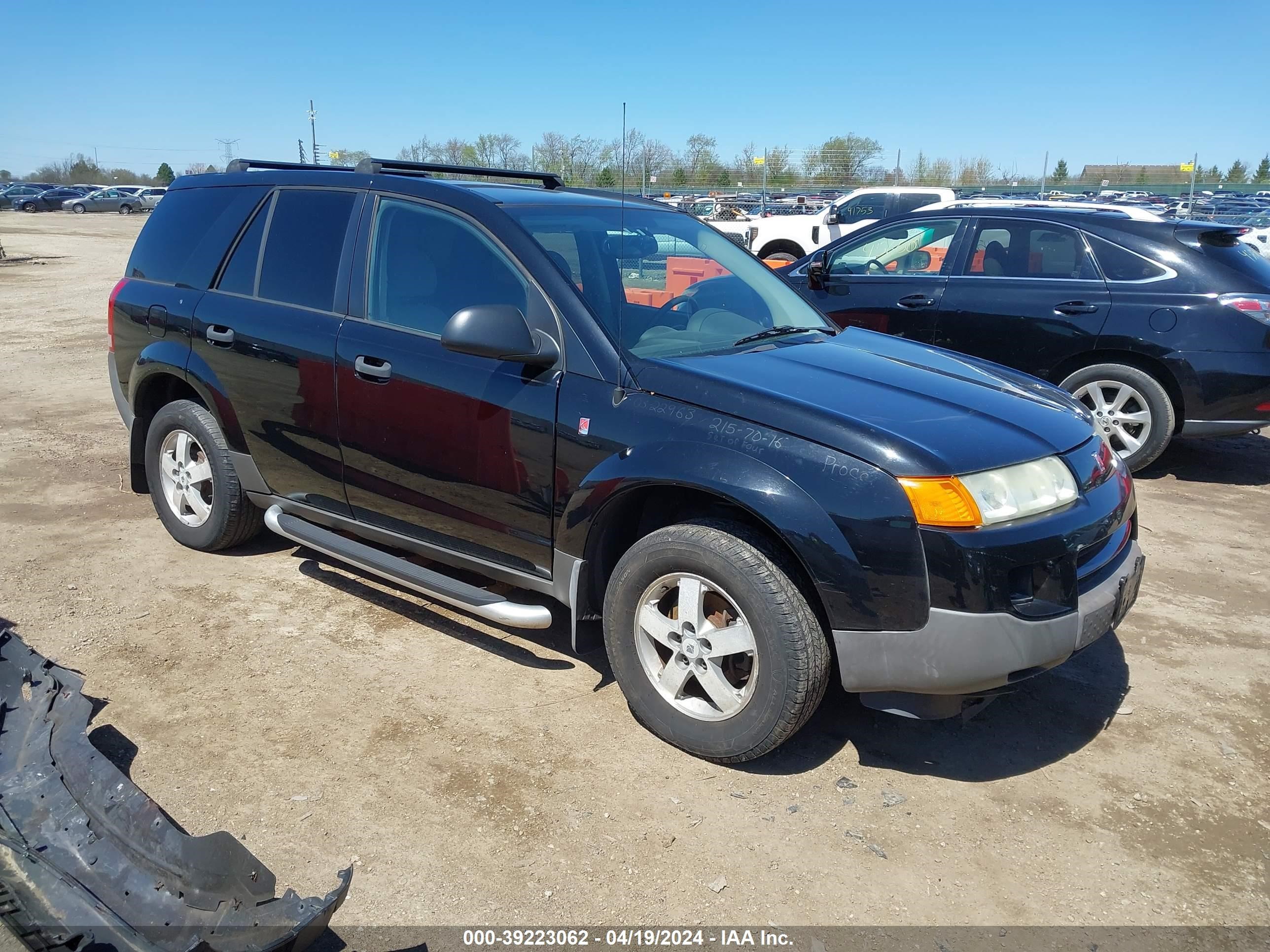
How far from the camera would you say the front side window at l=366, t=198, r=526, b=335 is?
12.2 ft

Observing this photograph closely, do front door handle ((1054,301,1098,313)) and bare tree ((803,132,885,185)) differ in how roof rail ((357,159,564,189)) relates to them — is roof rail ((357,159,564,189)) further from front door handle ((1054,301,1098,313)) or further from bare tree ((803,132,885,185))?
bare tree ((803,132,885,185))

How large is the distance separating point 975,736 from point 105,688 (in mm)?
3278

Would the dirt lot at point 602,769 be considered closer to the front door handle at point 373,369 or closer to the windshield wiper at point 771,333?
the front door handle at point 373,369

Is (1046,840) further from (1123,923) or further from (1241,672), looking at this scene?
(1241,672)

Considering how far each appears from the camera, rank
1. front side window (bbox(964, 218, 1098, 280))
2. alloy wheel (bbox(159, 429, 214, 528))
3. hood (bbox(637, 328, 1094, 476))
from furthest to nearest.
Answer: front side window (bbox(964, 218, 1098, 280))
alloy wheel (bbox(159, 429, 214, 528))
hood (bbox(637, 328, 1094, 476))

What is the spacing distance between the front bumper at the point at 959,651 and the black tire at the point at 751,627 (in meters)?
0.13

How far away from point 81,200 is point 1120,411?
196 ft

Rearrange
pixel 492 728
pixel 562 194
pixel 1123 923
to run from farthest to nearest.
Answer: pixel 562 194 < pixel 492 728 < pixel 1123 923

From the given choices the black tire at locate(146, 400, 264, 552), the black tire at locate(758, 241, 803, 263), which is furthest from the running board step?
the black tire at locate(758, 241, 803, 263)

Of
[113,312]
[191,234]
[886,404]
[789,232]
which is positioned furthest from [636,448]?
[789,232]

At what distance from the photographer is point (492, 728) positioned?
11.6 ft

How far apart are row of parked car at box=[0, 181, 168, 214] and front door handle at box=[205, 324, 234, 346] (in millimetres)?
54769

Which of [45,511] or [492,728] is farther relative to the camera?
[45,511]

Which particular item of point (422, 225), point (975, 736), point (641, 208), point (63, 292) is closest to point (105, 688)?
point (422, 225)
